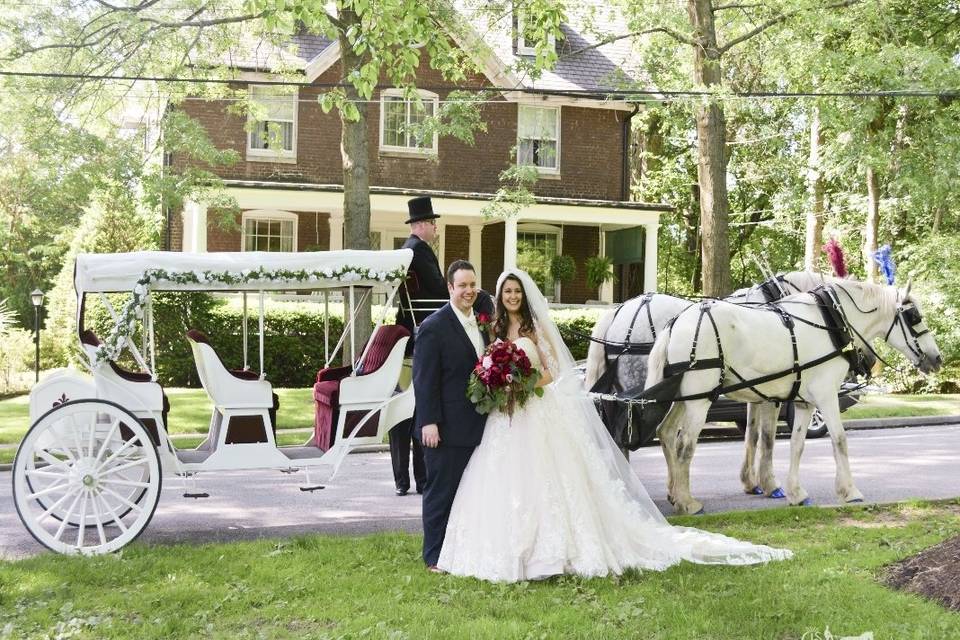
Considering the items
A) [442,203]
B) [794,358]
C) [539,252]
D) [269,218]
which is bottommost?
[794,358]

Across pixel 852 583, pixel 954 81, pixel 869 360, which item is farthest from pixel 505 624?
pixel 954 81

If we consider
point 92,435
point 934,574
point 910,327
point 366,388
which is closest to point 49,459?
point 92,435

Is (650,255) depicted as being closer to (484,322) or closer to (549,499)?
(484,322)

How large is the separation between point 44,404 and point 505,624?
4347 mm

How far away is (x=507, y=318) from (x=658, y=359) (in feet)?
7.98

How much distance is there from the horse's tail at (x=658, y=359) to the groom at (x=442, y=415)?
2.54m

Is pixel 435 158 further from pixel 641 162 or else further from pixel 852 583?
pixel 852 583

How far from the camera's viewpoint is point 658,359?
889cm

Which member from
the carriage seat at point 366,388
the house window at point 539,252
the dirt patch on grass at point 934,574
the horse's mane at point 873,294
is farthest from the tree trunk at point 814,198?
the dirt patch on grass at point 934,574

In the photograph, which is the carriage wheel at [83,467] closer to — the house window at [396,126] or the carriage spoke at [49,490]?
the carriage spoke at [49,490]

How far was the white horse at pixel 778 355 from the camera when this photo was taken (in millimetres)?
8758

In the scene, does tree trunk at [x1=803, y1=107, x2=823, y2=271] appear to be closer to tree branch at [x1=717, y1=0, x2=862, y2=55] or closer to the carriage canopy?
tree branch at [x1=717, y1=0, x2=862, y2=55]

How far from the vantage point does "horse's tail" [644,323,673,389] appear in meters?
8.86

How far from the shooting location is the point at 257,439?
802 centimetres
